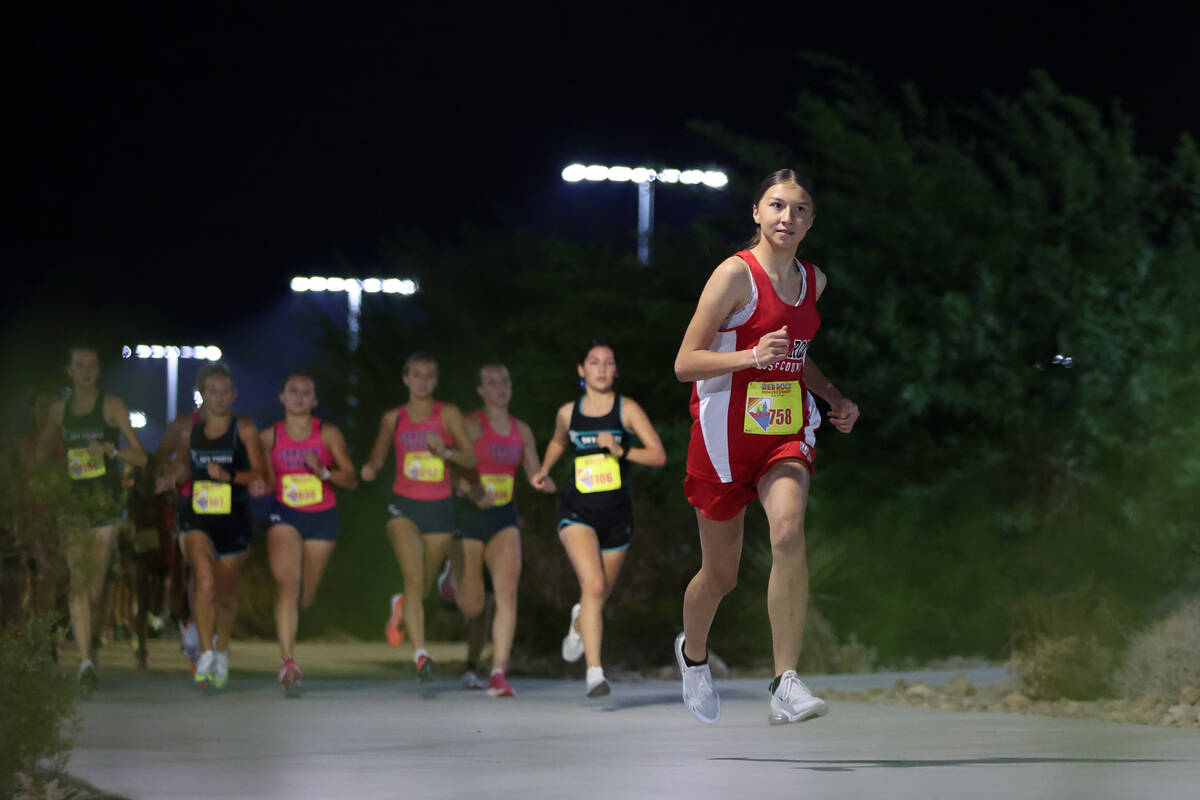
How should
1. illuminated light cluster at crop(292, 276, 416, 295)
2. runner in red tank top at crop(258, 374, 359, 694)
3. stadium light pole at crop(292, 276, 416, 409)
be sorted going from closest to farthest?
runner in red tank top at crop(258, 374, 359, 694)
stadium light pole at crop(292, 276, 416, 409)
illuminated light cluster at crop(292, 276, 416, 295)

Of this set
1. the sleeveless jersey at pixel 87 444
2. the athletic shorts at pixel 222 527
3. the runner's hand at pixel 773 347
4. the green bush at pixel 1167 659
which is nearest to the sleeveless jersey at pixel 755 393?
the runner's hand at pixel 773 347

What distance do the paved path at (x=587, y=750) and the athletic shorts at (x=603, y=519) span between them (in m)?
0.92

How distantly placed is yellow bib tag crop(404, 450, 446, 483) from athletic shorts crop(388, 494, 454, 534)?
5.7 inches

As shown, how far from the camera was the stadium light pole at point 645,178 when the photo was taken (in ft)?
62.9

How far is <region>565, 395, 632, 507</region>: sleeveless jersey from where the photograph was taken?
1166 cm

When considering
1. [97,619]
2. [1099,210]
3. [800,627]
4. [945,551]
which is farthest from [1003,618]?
[800,627]

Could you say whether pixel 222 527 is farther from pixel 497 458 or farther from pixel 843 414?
pixel 843 414

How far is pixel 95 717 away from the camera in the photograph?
35.0 ft

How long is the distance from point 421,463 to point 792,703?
5502 mm

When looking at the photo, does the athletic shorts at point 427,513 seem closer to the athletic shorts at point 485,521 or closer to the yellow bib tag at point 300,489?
the athletic shorts at point 485,521

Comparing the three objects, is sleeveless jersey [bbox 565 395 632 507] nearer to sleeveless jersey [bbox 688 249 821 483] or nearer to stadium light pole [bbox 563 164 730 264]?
sleeveless jersey [bbox 688 249 821 483]

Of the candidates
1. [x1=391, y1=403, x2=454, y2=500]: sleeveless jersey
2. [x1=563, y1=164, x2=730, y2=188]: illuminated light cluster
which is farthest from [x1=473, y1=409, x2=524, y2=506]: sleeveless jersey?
[x1=563, y1=164, x2=730, y2=188]: illuminated light cluster

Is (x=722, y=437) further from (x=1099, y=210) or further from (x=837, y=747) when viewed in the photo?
(x=1099, y=210)

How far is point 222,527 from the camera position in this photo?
41.9ft
